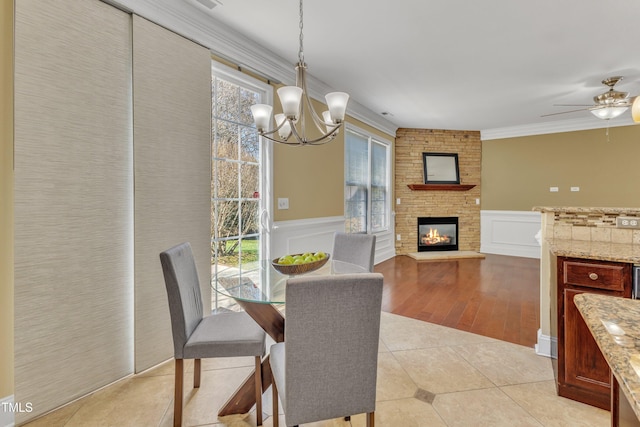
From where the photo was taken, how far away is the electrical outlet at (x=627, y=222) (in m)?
1.97

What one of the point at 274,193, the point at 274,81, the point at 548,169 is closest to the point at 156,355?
the point at 274,193

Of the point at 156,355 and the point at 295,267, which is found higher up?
the point at 295,267

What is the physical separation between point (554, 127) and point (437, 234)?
2.93m

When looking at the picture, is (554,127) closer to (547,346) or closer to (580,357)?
(547,346)

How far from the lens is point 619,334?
0.68m

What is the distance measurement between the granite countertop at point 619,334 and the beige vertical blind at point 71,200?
230 cm

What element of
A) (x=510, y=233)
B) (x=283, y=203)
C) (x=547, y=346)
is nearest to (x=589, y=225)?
(x=547, y=346)

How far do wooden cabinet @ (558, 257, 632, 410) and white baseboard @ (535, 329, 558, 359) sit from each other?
0.53 m

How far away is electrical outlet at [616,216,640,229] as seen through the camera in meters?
1.97

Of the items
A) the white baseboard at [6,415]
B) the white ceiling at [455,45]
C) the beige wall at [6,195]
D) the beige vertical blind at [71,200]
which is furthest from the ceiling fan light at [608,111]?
the white baseboard at [6,415]

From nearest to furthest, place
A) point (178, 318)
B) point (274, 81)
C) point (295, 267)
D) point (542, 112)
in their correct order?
point (178, 318)
point (295, 267)
point (274, 81)
point (542, 112)

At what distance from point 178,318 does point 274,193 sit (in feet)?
5.91

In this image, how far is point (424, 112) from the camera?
17.1ft

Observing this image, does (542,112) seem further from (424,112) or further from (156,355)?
(156,355)
